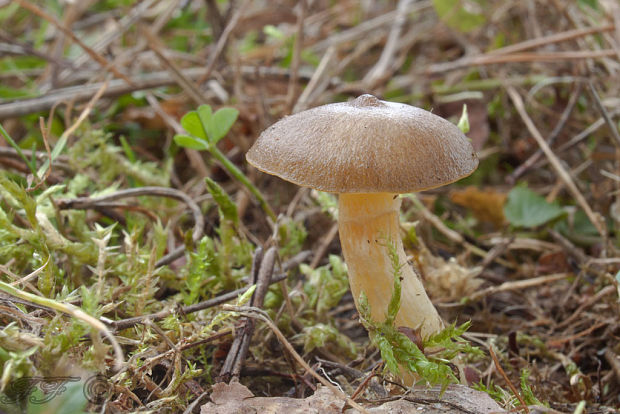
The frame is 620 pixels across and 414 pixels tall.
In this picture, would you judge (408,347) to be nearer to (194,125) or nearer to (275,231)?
(275,231)

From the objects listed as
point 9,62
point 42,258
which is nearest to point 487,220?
point 42,258

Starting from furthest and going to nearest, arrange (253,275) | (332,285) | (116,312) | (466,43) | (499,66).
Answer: (466,43), (499,66), (332,285), (253,275), (116,312)

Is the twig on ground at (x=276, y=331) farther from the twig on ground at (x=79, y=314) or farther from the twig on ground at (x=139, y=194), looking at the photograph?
the twig on ground at (x=139, y=194)

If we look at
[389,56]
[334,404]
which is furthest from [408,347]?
[389,56]

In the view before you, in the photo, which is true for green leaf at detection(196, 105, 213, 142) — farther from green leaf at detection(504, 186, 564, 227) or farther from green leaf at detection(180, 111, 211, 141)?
green leaf at detection(504, 186, 564, 227)

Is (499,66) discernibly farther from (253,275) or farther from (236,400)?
(236,400)

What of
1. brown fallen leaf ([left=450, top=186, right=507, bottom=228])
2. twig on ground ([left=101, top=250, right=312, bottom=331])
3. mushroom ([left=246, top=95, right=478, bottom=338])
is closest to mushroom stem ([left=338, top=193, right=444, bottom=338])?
mushroom ([left=246, top=95, right=478, bottom=338])
